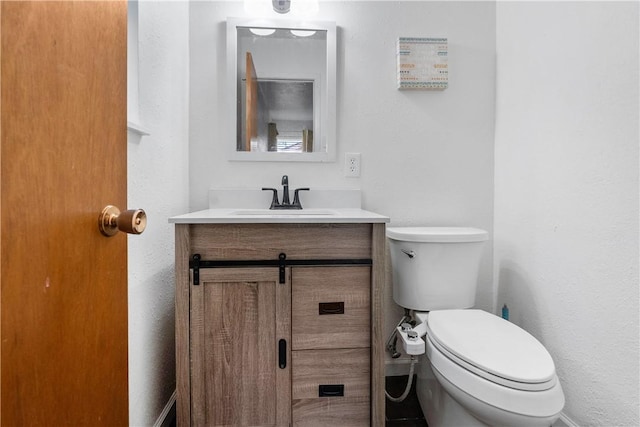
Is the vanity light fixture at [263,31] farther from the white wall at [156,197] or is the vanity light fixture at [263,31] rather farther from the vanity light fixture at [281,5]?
the white wall at [156,197]

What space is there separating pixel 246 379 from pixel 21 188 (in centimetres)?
94

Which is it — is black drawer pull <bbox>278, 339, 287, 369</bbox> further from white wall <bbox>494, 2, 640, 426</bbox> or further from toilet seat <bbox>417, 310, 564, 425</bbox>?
white wall <bbox>494, 2, 640, 426</bbox>

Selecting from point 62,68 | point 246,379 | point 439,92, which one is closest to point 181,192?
point 246,379

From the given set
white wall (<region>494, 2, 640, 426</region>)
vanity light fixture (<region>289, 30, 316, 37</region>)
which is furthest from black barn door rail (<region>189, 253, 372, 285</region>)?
vanity light fixture (<region>289, 30, 316, 37</region>)

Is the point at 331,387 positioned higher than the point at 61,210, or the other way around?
the point at 61,210

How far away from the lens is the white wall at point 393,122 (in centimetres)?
157

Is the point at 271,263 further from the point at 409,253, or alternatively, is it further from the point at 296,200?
the point at 409,253

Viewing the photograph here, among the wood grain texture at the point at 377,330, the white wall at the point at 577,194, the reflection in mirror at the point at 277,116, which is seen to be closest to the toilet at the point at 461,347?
the wood grain texture at the point at 377,330

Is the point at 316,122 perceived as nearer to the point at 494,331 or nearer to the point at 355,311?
the point at 355,311

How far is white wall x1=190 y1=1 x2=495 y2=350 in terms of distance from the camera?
1567 millimetres

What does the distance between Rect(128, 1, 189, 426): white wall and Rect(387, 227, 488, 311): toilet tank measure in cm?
97

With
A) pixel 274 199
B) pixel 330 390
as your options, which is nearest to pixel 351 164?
pixel 274 199

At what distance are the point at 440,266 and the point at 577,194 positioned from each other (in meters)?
0.55

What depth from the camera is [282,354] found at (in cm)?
107
